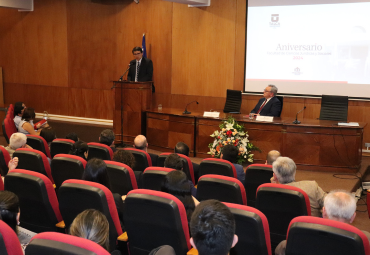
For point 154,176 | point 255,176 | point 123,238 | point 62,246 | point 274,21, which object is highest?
point 274,21

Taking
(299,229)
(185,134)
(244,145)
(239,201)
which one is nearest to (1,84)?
(185,134)

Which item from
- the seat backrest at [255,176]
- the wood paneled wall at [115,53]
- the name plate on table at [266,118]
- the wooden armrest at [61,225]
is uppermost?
the wood paneled wall at [115,53]

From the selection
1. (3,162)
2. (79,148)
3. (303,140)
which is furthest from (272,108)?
(3,162)

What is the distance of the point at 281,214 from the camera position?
2.78 meters

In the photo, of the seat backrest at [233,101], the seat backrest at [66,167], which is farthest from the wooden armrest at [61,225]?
the seat backrest at [233,101]

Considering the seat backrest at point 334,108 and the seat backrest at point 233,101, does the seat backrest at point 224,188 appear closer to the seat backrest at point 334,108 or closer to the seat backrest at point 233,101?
the seat backrest at point 334,108

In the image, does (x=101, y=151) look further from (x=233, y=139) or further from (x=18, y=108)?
(x=18, y=108)

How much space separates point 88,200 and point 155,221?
489 millimetres

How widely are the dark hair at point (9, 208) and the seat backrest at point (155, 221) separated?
0.63 metres

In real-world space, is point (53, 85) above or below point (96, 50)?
below

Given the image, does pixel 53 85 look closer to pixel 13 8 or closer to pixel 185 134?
pixel 13 8

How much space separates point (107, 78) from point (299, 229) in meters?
8.61

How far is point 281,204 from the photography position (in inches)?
107

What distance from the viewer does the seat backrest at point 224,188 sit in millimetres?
2830
